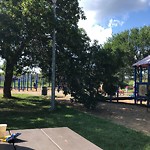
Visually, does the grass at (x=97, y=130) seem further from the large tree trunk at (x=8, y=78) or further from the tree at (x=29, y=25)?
the large tree trunk at (x=8, y=78)

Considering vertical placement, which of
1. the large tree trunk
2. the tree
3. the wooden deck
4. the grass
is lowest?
the grass

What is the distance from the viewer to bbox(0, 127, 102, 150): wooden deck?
Result: 11.0 feet

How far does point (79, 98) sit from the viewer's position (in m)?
15.5

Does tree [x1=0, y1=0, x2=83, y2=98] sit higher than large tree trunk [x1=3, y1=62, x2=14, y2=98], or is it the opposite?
tree [x1=0, y1=0, x2=83, y2=98]

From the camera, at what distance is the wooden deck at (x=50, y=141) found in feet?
11.0

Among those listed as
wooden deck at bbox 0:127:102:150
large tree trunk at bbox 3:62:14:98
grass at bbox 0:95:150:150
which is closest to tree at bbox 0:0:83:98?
large tree trunk at bbox 3:62:14:98

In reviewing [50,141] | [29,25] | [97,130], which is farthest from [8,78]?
[50,141]

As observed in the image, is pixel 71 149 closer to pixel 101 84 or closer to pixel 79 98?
pixel 79 98

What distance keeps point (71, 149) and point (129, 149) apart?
13.3 feet

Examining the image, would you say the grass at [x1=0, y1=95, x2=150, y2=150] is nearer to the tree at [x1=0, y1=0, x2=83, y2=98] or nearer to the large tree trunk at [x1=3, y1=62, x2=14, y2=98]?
the tree at [x1=0, y1=0, x2=83, y2=98]

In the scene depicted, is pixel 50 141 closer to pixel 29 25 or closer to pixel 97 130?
pixel 97 130

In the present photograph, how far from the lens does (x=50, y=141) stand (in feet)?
12.3

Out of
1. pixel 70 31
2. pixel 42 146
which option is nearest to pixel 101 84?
pixel 70 31

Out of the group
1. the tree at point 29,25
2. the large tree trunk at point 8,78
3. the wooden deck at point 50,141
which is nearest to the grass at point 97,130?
the wooden deck at point 50,141
